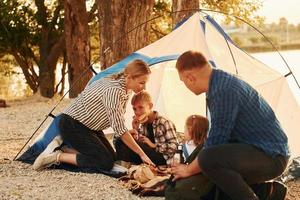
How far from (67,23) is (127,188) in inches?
419

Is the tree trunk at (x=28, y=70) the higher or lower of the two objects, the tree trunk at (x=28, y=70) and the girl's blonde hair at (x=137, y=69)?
the lower

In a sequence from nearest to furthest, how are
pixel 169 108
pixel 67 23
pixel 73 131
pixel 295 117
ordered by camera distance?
1. pixel 73 131
2. pixel 295 117
3. pixel 169 108
4. pixel 67 23

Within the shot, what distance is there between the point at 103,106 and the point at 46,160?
0.81 m

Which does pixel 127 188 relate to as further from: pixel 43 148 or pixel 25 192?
pixel 43 148

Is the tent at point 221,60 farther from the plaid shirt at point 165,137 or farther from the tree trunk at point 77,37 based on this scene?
the tree trunk at point 77,37

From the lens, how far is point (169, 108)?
7781 mm

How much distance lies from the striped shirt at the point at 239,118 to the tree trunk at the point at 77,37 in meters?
10.9

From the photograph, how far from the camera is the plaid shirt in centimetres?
571

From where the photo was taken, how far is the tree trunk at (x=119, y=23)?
985cm

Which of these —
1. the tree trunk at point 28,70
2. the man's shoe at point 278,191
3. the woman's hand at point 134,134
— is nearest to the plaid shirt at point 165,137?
the woman's hand at point 134,134

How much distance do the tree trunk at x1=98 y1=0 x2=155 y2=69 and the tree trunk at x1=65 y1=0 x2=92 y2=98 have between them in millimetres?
4252

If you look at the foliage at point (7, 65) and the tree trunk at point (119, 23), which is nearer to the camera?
the tree trunk at point (119, 23)

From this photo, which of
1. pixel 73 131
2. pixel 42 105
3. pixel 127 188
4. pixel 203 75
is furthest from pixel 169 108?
pixel 42 105

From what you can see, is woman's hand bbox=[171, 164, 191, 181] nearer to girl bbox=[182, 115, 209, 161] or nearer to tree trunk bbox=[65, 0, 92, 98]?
girl bbox=[182, 115, 209, 161]
